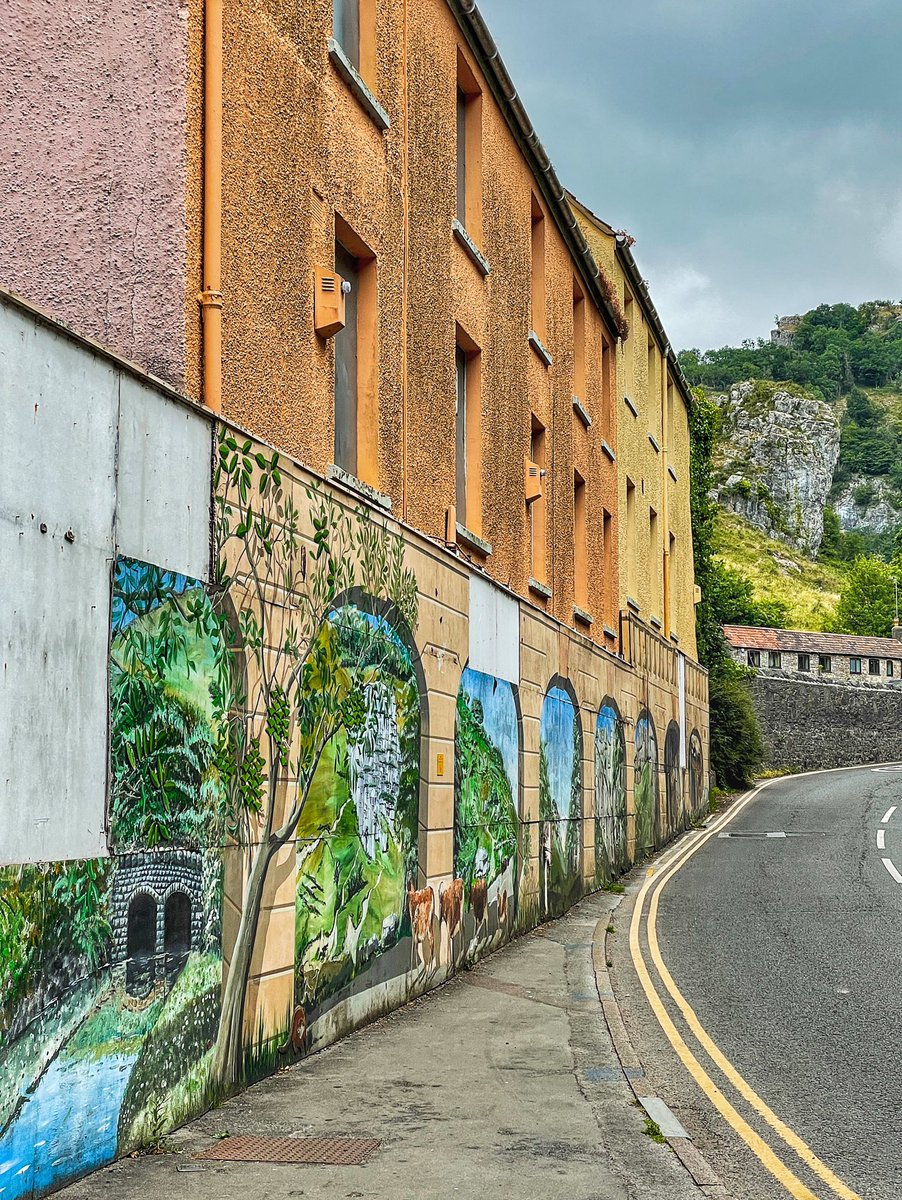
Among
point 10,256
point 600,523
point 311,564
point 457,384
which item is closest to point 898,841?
point 600,523

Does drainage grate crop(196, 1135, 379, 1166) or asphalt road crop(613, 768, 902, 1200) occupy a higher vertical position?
drainage grate crop(196, 1135, 379, 1166)

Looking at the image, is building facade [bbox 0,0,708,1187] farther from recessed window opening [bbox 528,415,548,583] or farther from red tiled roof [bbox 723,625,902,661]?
red tiled roof [bbox 723,625,902,661]

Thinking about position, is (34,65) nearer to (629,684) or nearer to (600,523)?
(600,523)

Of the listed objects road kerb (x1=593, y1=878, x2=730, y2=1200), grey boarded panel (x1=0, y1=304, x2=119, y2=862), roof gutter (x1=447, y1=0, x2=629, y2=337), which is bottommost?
road kerb (x1=593, y1=878, x2=730, y2=1200)

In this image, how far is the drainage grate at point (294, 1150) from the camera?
6.14m

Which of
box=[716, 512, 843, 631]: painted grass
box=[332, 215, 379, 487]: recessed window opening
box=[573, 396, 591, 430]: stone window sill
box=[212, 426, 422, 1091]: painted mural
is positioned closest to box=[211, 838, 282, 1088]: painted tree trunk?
box=[212, 426, 422, 1091]: painted mural

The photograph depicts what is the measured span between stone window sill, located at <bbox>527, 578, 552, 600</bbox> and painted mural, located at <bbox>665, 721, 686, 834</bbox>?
40.0 feet

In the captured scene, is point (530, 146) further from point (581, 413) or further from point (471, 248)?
point (581, 413)

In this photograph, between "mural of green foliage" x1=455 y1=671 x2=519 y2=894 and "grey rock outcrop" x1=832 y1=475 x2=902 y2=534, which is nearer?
"mural of green foliage" x1=455 y1=671 x2=519 y2=894

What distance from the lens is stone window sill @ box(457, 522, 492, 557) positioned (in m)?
13.3

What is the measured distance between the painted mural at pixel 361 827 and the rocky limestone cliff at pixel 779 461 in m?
148

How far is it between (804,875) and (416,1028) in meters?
12.7

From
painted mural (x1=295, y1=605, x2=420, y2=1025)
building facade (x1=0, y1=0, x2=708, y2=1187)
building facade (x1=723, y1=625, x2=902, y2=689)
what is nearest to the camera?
building facade (x1=0, y1=0, x2=708, y2=1187)

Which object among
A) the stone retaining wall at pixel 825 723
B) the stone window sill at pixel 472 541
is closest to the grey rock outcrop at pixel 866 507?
the stone retaining wall at pixel 825 723
